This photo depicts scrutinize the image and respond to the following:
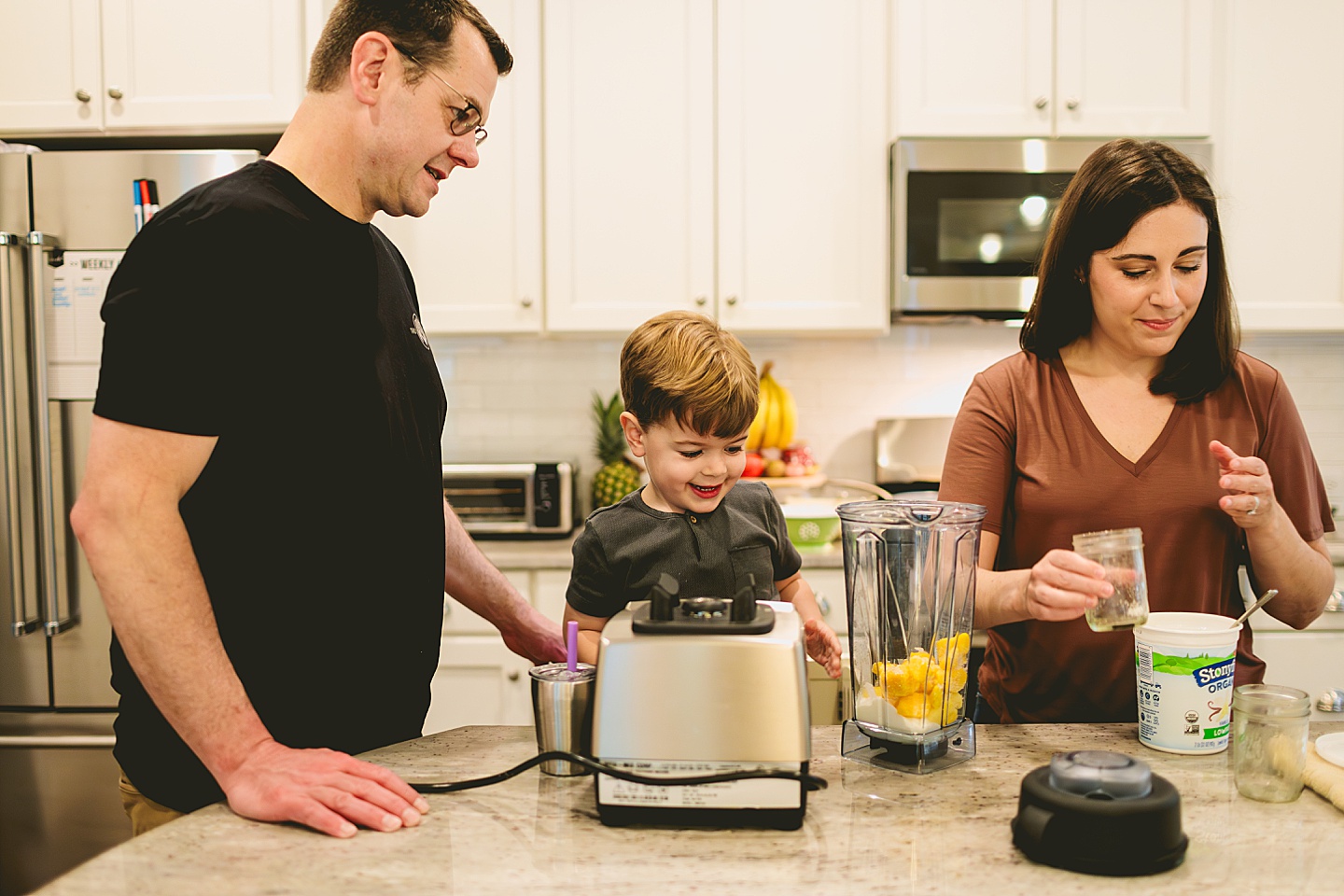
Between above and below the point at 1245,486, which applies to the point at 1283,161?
above

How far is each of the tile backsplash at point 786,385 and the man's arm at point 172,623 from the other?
7.38 ft

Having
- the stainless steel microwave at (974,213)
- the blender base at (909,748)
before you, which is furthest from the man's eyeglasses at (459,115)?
the stainless steel microwave at (974,213)

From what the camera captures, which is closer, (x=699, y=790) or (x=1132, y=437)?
(x=699, y=790)

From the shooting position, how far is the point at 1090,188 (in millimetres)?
1421

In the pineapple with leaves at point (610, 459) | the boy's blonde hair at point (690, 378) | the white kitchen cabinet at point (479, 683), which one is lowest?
the white kitchen cabinet at point (479, 683)

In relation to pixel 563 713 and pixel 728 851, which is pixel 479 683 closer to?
pixel 563 713

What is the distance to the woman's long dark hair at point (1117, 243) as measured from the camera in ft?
4.56

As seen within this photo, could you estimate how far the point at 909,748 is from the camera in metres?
1.15

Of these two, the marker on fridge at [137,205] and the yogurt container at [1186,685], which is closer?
the yogurt container at [1186,685]

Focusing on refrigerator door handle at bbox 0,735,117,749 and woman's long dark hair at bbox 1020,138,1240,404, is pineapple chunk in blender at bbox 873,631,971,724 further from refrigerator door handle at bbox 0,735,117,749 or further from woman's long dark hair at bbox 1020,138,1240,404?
refrigerator door handle at bbox 0,735,117,749

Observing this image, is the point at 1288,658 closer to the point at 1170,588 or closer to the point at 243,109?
the point at 1170,588

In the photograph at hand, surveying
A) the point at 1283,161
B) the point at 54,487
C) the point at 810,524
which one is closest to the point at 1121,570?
the point at 810,524

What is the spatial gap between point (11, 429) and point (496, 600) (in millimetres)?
1740

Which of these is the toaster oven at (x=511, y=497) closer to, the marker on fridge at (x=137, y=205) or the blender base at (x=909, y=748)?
the marker on fridge at (x=137, y=205)
